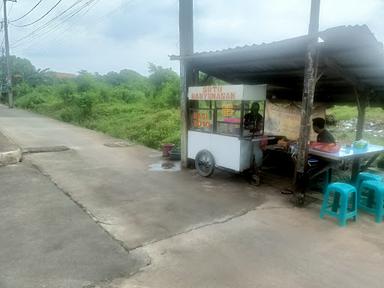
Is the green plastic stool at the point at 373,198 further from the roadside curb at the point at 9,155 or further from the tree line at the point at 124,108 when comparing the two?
the roadside curb at the point at 9,155

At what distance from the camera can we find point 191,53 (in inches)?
303

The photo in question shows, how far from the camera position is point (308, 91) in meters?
5.44

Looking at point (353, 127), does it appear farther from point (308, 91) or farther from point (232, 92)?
point (308, 91)

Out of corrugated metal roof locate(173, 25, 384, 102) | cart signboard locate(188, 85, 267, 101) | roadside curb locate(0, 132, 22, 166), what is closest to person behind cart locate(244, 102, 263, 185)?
cart signboard locate(188, 85, 267, 101)

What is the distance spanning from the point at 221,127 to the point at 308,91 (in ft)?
7.41

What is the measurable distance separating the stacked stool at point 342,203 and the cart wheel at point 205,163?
107 inches

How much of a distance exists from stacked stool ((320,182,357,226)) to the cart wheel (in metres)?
2.73

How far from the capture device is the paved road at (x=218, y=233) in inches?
136

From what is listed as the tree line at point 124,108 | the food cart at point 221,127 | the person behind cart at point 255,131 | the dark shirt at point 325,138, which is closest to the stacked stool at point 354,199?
the dark shirt at point 325,138

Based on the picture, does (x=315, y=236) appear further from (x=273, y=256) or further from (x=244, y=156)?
(x=244, y=156)

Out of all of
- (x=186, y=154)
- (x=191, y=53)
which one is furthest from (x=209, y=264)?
(x=191, y=53)

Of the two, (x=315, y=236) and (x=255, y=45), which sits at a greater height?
(x=255, y=45)

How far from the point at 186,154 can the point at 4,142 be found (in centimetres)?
608

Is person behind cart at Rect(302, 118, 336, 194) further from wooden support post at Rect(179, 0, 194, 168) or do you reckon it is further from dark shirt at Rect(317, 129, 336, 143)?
wooden support post at Rect(179, 0, 194, 168)
